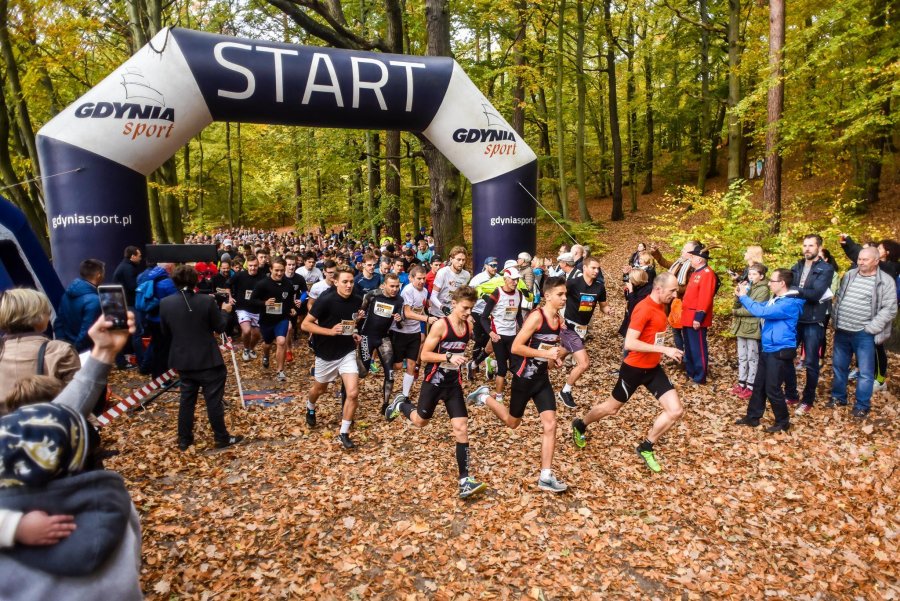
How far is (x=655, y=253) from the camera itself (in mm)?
9922

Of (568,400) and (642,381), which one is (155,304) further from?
(642,381)

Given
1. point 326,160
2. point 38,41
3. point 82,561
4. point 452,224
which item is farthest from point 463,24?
point 82,561

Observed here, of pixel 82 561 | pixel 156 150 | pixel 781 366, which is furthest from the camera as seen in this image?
pixel 156 150

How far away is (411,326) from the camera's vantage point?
7785 millimetres

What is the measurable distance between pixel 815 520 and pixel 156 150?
10.4 metres

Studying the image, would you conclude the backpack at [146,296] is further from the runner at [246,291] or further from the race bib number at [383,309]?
the race bib number at [383,309]

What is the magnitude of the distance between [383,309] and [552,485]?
341 centimetres

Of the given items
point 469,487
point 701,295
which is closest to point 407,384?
point 469,487

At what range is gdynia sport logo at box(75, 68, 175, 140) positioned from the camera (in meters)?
8.04

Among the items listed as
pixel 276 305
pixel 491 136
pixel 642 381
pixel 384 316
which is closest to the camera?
pixel 642 381

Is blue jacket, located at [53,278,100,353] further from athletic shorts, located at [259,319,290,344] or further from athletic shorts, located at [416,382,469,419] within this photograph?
athletic shorts, located at [416,382,469,419]

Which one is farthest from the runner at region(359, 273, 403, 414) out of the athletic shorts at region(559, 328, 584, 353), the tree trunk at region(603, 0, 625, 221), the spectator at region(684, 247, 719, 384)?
the tree trunk at region(603, 0, 625, 221)

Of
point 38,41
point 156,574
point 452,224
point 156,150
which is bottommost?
point 156,574

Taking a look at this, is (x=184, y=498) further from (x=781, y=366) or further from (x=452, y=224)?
(x=452, y=224)
